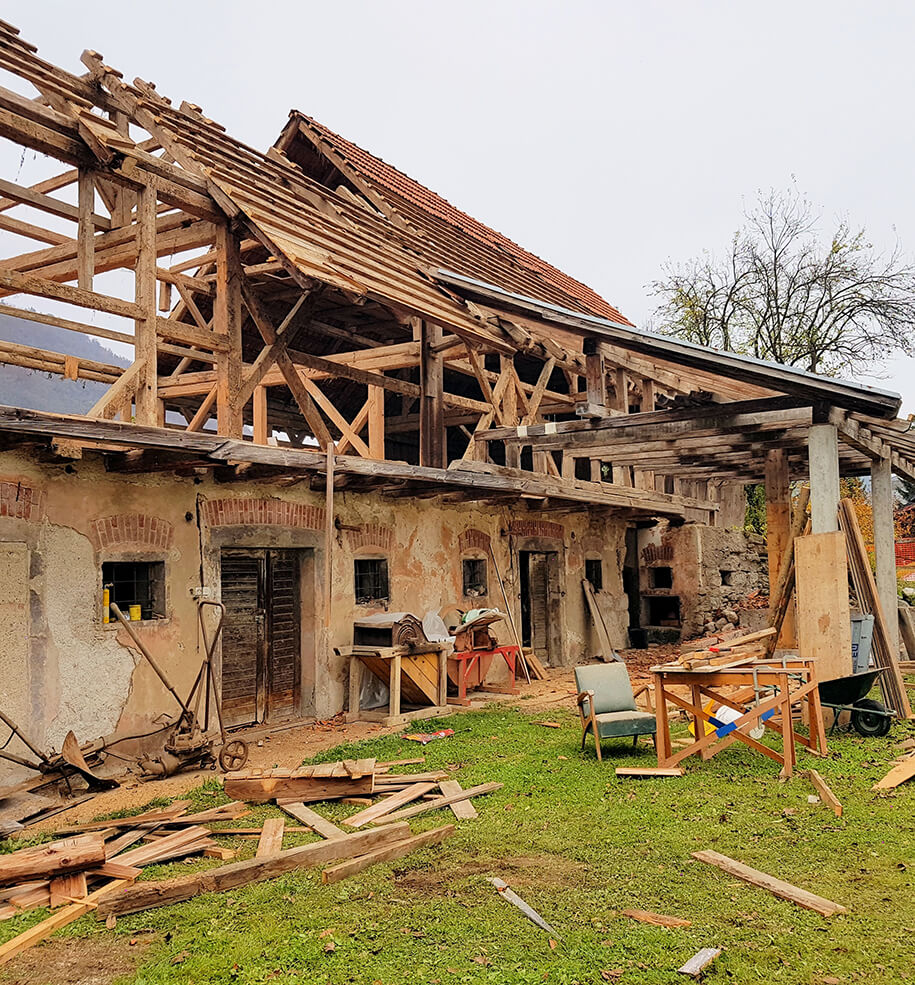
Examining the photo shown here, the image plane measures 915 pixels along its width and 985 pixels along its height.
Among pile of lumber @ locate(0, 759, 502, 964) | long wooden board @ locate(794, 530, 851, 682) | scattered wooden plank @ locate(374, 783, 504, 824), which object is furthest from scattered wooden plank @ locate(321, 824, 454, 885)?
long wooden board @ locate(794, 530, 851, 682)

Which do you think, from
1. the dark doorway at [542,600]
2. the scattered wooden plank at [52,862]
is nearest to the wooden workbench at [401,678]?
the dark doorway at [542,600]

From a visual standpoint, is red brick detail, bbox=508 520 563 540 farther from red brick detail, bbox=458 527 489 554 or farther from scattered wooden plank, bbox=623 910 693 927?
scattered wooden plank, bbox=623 910 693 927

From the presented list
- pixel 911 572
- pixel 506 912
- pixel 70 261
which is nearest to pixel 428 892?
pixel 506 912

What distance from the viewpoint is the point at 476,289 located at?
10.4 meters

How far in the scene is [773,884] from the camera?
4613 millimetres

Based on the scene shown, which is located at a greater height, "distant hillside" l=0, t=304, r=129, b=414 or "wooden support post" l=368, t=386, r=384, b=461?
"distant hillside" l=0, t=304, r=129, b=414

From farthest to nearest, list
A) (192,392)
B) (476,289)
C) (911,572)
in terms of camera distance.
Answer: (911,572) < (192,392) < (476,289)

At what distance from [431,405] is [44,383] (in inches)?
2944

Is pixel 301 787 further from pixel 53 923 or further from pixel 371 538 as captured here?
pixel 371 538

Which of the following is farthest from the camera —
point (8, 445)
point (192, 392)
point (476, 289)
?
point (192, 392)

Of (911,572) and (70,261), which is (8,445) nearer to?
(70,261)

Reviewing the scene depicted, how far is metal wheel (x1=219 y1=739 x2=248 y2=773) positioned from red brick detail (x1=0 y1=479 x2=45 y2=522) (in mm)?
2756

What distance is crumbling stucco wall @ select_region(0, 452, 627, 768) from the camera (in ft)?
23.6

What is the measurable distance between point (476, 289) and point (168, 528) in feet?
15.9
